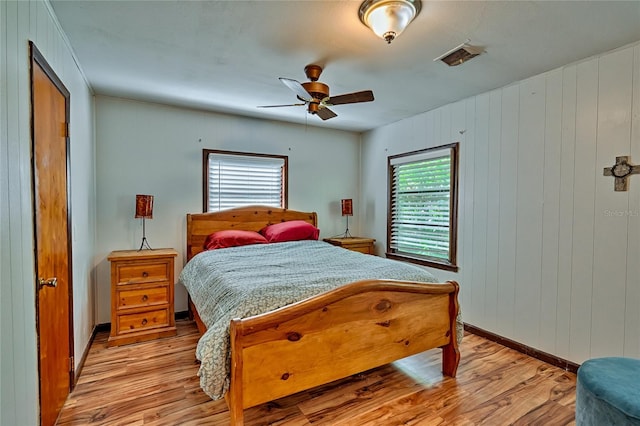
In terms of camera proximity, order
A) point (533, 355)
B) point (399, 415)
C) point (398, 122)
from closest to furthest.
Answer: point (399, 415)
point (533, 355)
point (398, 122)

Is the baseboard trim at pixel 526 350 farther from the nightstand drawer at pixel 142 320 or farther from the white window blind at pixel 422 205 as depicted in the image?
the nightstand drawer at pixel 142 320

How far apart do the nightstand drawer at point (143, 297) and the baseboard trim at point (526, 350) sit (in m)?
3.26

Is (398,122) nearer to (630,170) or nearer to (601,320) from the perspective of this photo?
(630,170)

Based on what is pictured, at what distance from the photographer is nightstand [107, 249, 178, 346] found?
9.79 ft

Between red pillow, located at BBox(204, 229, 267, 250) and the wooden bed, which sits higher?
red pillow, located at BBox(204, 229, 267, 250)

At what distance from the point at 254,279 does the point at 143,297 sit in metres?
1.67

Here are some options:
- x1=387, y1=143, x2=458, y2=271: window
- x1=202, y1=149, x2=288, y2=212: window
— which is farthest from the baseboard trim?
x1=202, y1=149, x2=288, y2=212: window

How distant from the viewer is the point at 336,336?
1.95 metres

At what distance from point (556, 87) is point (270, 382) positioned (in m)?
3.16

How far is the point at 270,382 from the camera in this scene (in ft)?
5.77

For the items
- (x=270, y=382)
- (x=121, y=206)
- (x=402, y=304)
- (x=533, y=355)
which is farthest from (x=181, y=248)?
(x=533, y=355)

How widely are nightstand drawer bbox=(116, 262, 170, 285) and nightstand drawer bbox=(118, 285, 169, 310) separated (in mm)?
92

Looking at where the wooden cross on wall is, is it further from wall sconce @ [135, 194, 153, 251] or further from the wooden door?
wall sconce @ [135, 194, 153, 251]

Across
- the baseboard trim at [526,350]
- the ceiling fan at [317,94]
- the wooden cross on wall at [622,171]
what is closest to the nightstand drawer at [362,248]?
the baseboard trim at [526,350]
